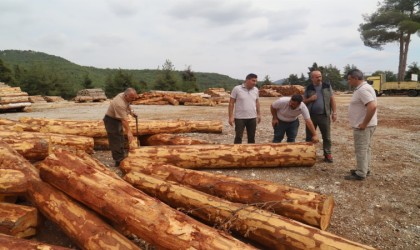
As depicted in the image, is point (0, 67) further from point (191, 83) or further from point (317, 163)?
point (317, 163)

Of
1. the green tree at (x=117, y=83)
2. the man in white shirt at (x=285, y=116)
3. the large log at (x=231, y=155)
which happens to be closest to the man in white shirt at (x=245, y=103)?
the man in white shirt at (x=285, y=116)

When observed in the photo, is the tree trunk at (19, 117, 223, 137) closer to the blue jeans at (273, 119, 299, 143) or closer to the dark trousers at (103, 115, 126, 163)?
the dark trousers at (103, 115, 126, 163)

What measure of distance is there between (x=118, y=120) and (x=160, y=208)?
Result: 11.5ft

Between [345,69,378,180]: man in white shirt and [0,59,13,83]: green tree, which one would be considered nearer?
[345,69,378,180]: man in white shirt

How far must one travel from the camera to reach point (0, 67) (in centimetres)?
3175

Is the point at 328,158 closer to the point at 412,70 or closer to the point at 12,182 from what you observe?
the point at 12,182

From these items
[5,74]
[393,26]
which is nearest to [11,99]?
[5,74]

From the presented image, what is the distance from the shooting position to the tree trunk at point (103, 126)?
24.1 feet

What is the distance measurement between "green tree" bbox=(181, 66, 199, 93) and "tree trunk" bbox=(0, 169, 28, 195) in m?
31.5

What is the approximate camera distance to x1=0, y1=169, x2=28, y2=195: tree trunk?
358cm

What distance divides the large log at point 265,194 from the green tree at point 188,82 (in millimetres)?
30961

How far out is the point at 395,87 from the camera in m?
28.5

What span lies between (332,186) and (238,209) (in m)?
2.42

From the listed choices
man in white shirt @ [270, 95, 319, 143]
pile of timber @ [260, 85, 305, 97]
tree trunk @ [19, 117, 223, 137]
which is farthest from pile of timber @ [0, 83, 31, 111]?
pile of timber @ [260, 85, 305, 97]
